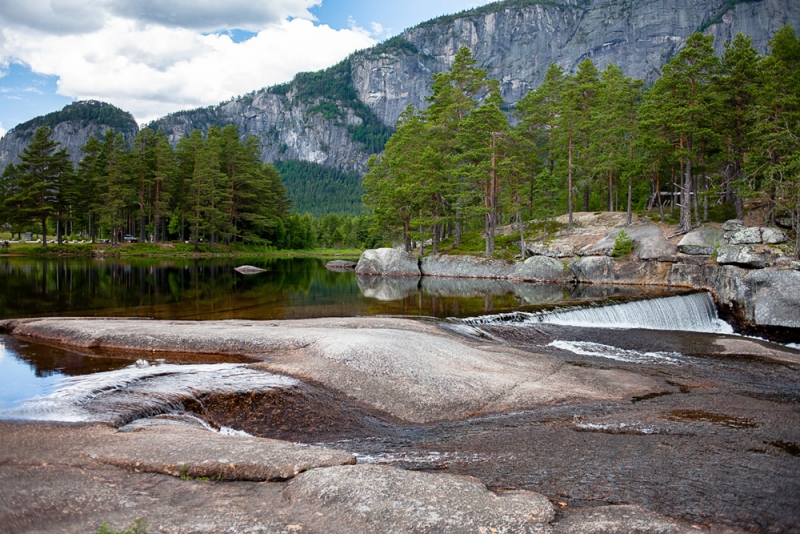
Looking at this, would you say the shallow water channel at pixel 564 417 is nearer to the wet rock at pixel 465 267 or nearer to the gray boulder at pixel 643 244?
the gray boulder at pixel 643 244

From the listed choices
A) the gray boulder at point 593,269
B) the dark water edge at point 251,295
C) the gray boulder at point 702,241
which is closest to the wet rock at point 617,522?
the dark water edge at point 251,295

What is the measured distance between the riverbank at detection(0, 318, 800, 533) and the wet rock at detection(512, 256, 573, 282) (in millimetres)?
25729

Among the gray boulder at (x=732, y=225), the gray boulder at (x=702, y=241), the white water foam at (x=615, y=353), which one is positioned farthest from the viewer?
the gray boulder at (x=702, y=241)

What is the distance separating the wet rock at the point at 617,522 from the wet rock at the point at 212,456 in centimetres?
319

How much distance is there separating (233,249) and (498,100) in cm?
5135

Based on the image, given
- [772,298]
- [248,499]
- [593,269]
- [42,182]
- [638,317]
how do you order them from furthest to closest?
[42,182] → [593,269] → [638,317] → [772,298] → [248,499]

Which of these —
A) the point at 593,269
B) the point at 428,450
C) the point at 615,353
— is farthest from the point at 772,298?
the point at 428,450

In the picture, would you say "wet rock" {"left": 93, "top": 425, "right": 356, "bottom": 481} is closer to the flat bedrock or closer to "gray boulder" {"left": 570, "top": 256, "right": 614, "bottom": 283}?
the flat bedrock

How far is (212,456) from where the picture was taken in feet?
24.0

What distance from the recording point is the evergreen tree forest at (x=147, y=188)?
6794 centimetres

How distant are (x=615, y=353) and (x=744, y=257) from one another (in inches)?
694

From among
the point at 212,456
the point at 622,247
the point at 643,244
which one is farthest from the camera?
the point at 622,247

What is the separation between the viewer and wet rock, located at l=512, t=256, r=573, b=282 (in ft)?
137

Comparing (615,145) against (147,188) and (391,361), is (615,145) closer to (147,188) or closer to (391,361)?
(391,361)
